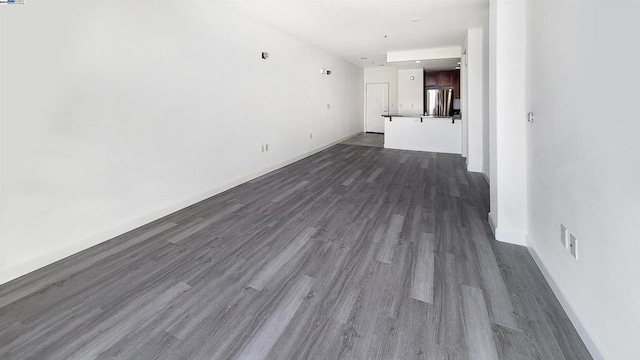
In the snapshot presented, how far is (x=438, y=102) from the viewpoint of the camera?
10.1m

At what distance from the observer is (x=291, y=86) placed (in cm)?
623

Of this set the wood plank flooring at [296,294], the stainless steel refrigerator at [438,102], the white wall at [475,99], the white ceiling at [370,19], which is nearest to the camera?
the wood plank flooring at [296,294]

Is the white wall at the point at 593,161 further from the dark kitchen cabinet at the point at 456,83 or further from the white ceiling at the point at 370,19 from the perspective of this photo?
the dark kitchen cabinet at the point at 456,83

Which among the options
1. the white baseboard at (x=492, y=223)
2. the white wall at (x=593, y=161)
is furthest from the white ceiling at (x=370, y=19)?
the white baseboard at (x=492, y=223)

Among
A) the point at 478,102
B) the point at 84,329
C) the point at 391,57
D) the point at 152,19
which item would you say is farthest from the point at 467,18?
the point at 84,329

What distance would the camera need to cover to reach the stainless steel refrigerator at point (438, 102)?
1002 centimetres

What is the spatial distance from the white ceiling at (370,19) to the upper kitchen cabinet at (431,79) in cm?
338

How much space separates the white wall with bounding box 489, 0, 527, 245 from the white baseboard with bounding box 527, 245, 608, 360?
0.48m

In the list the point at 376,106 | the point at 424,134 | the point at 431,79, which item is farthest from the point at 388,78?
the point at 424,134

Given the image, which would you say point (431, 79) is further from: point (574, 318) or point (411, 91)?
point (574, 318)

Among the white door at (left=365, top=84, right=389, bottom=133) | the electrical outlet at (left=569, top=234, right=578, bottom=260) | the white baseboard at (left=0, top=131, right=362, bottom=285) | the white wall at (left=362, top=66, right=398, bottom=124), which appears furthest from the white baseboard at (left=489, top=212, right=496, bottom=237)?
the white door at (left=365, top=84, right=389, bottom=133)

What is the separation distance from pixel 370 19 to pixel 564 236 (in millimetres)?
4194

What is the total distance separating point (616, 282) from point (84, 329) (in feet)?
8.68

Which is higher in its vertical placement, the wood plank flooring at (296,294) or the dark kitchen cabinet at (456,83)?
the dark kitchen cabinet at (456,83)
